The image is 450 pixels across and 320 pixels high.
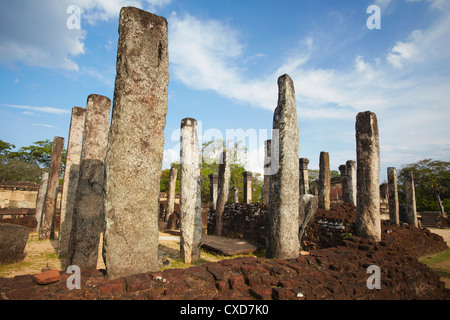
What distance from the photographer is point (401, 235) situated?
7.65 meters

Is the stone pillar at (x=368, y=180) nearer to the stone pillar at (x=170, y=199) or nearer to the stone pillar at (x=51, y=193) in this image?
the stone pillar at (x=170, y=199)

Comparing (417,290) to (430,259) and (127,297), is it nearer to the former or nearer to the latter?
(430,259)

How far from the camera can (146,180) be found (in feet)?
11.0

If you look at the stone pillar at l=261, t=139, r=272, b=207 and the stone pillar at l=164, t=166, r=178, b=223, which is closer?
the stone pillar at l=261, t=139, r=272, b=207

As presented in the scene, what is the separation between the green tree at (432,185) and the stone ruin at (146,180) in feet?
63.6

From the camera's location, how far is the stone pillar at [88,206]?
4520 mm

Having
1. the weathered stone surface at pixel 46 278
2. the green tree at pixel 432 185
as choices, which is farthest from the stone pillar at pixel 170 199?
the green tree at pixel 432 185

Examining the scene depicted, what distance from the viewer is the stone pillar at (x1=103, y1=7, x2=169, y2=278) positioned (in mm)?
3137

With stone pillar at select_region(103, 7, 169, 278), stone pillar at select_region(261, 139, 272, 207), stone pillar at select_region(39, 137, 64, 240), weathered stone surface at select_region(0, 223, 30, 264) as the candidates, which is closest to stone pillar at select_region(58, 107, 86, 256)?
weathered stone surface at select_region(0, 223, 30, 264)

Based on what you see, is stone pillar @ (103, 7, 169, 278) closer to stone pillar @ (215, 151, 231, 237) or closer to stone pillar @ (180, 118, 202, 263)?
stone pillar @ (180, 118, 202, 263)

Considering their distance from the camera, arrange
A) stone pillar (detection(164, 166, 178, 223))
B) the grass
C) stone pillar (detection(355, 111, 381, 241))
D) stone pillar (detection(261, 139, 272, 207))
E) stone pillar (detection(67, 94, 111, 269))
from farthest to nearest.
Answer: stone pillar (detection(164, 166, 178, 223))
stone pillar (detection(261, 139, 272, 207))
stone pillar (detection(355, 111, 381, 241))
the grass
stone pillar (detection(67, 94, 111, 269))

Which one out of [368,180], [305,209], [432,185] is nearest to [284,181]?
[305,209]

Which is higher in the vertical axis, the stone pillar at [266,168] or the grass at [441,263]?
the stone pillar at [266,168]

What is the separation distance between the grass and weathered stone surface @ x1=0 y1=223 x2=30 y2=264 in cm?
890
